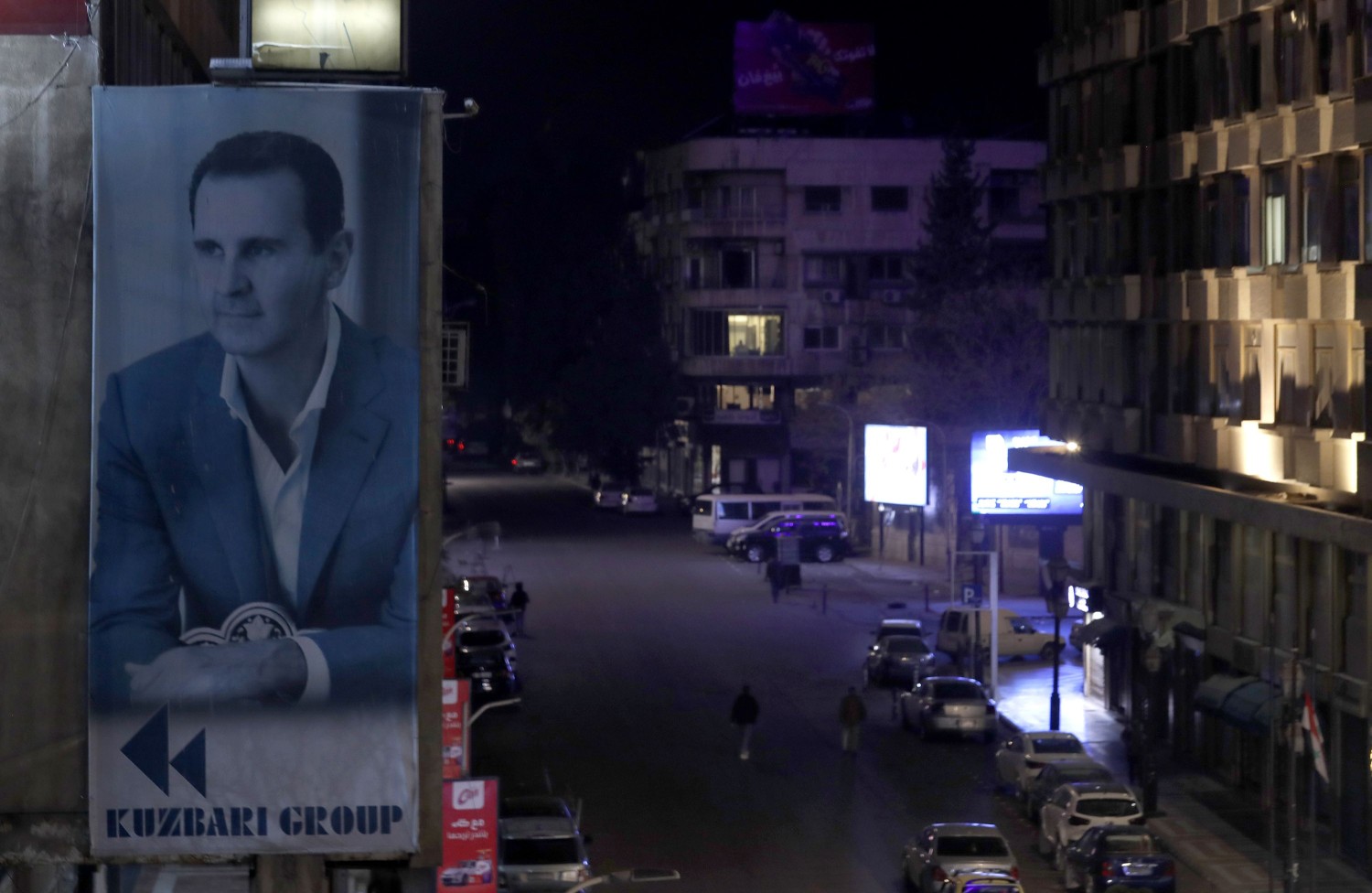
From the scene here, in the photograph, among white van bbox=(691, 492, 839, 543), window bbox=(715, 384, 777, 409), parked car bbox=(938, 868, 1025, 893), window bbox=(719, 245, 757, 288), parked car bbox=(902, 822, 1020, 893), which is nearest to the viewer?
parked car bbox=(938, 868, 1025, 893)

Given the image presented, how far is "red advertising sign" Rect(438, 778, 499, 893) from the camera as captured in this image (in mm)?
19297

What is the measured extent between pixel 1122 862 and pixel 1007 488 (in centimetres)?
3442

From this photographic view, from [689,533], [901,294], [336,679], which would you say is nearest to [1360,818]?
[336,679]

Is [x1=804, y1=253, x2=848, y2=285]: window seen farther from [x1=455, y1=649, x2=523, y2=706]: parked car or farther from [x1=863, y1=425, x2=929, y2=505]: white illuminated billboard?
[x1=455, y1=649, x2=523, y2=706]: parked car

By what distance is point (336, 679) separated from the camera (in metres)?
13.8

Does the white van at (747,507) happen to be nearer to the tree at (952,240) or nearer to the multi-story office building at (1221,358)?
the tree at (952,240)

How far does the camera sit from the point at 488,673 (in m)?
40.3

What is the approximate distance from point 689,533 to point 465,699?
188 feet

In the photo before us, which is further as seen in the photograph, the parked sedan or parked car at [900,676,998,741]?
the parked sedan

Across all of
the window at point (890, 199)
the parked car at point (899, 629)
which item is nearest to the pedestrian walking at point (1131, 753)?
the parked car at point (899, 629)

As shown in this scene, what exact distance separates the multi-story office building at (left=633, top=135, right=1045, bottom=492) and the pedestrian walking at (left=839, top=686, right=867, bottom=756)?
51.1m

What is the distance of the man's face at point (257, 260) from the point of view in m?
14.0

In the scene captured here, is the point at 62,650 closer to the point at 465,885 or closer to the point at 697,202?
the point at 465,885

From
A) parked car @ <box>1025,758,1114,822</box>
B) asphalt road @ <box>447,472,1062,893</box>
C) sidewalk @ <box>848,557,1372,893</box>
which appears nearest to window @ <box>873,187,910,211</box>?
asphalt road @ <box>447,472,1062,893</box>
